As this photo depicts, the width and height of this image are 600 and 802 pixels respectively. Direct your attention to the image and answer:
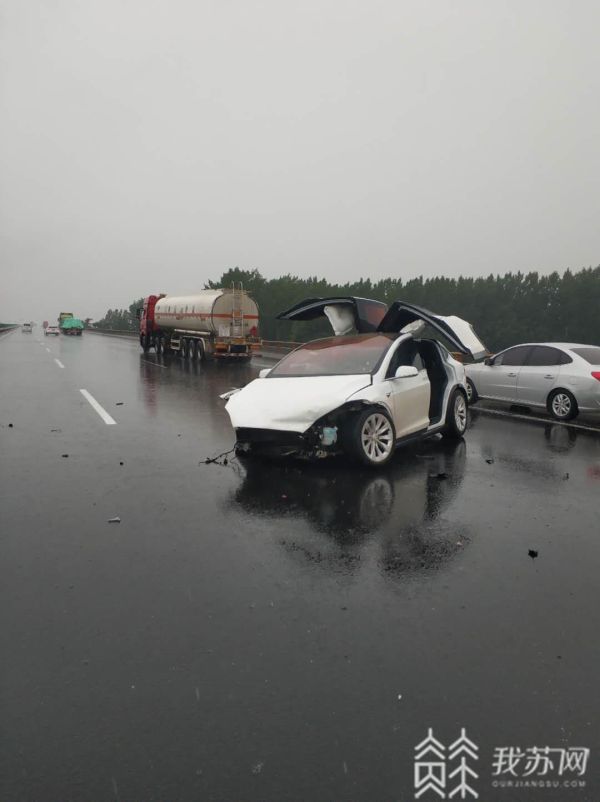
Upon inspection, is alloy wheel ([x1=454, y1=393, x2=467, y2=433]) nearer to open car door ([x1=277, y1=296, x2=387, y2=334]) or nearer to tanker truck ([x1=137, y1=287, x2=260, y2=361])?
open car door ([x1=277, y1=296, x2=387, y2=334])

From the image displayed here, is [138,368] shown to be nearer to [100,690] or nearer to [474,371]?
[474,371]

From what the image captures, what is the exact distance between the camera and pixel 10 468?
7.30 meters

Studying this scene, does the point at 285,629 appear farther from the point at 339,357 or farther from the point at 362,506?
the point at 339,357

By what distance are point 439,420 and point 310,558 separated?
198 inches

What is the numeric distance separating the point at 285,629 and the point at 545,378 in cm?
973

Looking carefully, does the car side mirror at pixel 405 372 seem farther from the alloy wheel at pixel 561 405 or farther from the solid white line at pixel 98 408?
the solid white line at pixel 98 408

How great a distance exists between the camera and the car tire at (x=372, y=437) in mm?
7188

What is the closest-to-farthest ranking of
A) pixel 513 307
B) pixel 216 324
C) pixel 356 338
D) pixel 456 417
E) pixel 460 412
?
pixel 356 338 < pixel 456 417 < pixel 460 412 < pixel 216 324 < pixel 513 307

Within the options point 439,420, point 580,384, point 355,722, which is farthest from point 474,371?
point 355,722

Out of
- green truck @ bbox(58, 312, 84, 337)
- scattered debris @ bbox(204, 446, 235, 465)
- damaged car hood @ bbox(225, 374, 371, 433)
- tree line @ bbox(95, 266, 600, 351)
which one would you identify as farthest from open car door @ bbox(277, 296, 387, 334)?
tree line @ bbox(95, 266, 600, 351)

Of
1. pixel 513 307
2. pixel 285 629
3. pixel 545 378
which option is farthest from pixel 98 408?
pixel 513 307

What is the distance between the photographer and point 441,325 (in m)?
8.25

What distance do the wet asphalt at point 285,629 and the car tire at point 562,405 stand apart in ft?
14.3

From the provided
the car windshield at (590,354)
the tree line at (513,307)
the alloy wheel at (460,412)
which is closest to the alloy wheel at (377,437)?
the alloy wheel at (460,412)
